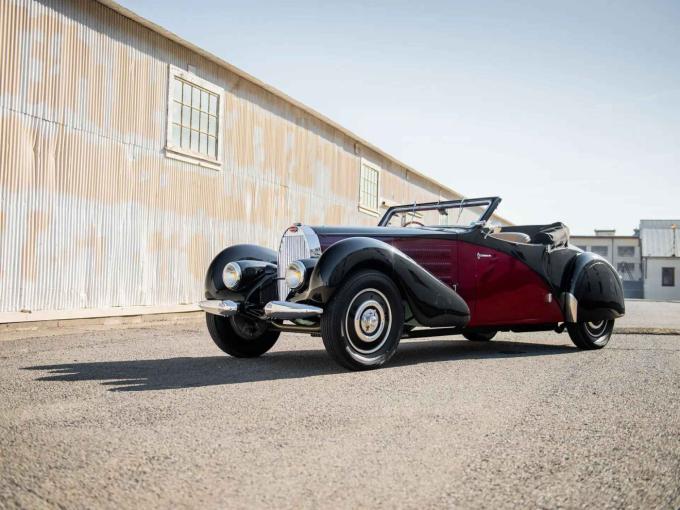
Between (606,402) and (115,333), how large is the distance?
19.7ft

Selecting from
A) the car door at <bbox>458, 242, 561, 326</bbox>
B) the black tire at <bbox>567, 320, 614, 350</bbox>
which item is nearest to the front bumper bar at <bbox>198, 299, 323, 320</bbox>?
the car door at <bbox>458, 242, 561, 326</bbox>

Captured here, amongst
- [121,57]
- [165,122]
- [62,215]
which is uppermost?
[121,57]

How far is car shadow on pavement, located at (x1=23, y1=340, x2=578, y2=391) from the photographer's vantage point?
408cm

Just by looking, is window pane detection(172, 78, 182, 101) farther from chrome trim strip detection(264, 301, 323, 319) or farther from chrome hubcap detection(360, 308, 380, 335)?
chrome hubcap detection(360, 308, 380, 335)

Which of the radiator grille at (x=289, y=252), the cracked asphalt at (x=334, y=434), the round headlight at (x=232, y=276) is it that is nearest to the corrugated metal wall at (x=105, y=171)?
the cracked asphalt at (x=334, y=434)

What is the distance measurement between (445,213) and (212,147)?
216 inches

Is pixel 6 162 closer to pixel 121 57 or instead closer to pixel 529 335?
pixel 121 57

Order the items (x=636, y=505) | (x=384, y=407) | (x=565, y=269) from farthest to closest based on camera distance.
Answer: (x=565, y=269)
(x=384, y=407)
(x=636, y=505)

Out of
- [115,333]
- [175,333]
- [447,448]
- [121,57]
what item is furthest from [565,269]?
[121,57]

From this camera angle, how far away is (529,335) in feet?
27.9

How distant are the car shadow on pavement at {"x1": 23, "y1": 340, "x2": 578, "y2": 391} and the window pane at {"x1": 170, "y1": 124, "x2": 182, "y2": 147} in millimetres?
5224

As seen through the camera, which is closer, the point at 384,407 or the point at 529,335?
the point at 384,407

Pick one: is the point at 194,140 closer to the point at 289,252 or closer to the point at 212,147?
the point at 212,147

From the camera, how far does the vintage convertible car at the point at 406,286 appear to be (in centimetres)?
445
